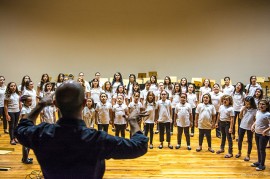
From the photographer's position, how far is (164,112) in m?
6.32

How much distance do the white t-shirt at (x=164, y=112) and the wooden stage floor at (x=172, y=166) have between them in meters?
0.67

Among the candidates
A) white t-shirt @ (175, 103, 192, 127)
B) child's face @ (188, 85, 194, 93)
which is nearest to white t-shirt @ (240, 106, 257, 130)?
white t-shirt @ (175, 103, 192, 127)

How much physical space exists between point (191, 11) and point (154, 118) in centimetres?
662

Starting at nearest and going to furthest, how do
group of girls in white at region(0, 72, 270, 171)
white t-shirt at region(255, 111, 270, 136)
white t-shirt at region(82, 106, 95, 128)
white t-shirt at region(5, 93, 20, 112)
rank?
white t-shirt at region(255, 111, 270, 136) < group of girls in white at region(0, 72, 270, 171) < white t-shirt at region(82, 106, 95, 128) < white t-shirt at region(5, 93, 20, 112)

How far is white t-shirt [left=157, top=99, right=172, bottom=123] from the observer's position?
20.6ft

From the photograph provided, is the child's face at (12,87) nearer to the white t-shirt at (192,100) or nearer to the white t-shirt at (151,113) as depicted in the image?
the white t-shirt at (151,113)

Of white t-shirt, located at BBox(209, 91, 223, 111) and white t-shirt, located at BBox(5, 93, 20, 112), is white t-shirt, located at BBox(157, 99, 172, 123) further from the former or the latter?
white t-shirt, located at BBox(5, 93, 20, 112)

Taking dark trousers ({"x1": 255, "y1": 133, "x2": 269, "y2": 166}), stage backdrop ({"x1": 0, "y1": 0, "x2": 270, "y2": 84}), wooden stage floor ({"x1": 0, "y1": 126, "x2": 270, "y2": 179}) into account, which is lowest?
wooden stage floor ({"x1": 0, "y1": 126, "x2": 270, "y2": 179})

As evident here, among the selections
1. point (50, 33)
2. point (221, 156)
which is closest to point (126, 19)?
point (50, 33)

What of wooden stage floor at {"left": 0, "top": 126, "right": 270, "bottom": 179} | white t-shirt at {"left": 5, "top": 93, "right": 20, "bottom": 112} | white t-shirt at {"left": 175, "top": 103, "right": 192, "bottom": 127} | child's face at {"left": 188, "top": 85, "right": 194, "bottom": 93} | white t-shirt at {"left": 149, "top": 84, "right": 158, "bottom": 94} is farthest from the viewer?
white t-shirt at {"left": 149, "top": 84, "right": 158, "bottom": 94}

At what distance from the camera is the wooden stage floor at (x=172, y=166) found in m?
4.83

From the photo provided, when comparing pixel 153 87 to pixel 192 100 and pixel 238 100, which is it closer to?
pixel 192 100

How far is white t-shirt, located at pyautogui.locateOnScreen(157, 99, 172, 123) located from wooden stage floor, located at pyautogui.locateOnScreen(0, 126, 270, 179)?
2.20 ft

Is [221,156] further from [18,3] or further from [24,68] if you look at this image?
[18,3]
